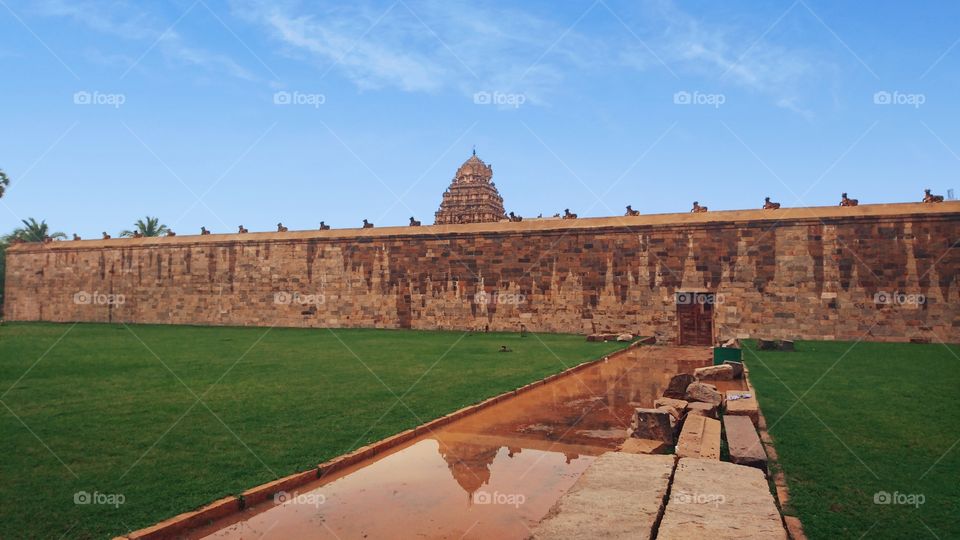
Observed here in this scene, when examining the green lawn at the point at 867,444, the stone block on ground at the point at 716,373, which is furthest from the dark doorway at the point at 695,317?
the stone block on ground at the point at 716,373

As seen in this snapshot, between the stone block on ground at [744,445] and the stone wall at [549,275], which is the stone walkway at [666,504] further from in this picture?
the stone wall at [549,275]

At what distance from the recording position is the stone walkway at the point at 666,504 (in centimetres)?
332

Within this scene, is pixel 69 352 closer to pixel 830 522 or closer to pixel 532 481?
pixel 532 481

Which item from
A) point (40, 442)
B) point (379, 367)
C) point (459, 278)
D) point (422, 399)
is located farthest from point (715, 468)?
point (459, 278)

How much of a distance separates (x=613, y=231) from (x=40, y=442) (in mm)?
18689

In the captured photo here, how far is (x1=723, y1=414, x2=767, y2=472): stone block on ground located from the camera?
4953 millimetres

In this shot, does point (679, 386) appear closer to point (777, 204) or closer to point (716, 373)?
point (716, 373)

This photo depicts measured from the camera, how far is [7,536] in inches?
149

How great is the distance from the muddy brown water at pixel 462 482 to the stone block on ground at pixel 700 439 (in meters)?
0.82

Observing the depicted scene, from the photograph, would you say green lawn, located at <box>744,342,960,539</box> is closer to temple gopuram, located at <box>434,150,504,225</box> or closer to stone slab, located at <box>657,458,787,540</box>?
stone slab, located at <box>657,458,787,540</box>

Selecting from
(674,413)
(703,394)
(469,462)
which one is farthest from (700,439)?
(469,462)

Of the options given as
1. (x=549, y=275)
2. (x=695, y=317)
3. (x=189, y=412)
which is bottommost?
(x=189, y=412)

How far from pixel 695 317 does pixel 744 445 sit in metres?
15.9

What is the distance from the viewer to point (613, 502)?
3.82 m
